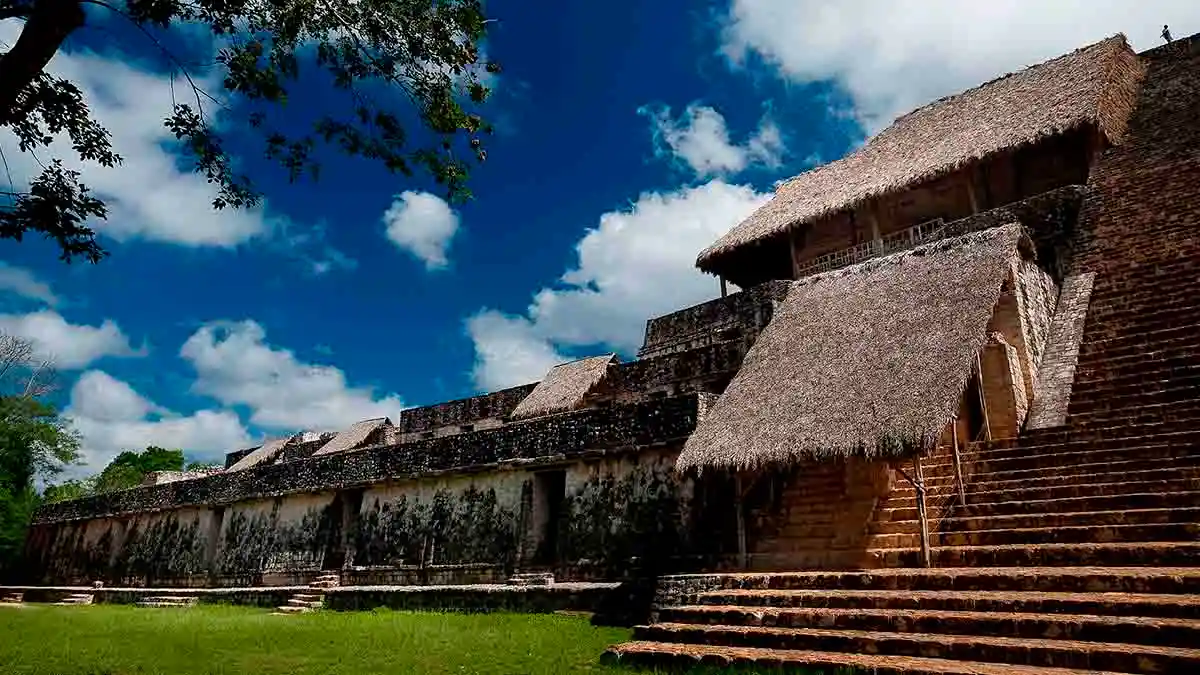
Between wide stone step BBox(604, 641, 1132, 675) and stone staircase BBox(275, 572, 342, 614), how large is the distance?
7.36 m

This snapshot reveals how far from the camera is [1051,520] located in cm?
692

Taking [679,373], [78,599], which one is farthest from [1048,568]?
[78,599]

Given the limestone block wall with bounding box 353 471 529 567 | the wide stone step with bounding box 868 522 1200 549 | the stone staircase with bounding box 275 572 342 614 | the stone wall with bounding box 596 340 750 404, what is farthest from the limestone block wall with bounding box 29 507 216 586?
the wide stone step with bounding box 868 522 1200 549

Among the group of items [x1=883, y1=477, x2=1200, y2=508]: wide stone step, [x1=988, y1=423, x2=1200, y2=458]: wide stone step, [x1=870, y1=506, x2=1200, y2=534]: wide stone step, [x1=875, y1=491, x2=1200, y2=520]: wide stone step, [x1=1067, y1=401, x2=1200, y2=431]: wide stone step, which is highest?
[x1=1067, y1=401, x2=1200, y2=431]: wide stone step

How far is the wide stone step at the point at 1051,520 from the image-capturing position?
20.6 ft

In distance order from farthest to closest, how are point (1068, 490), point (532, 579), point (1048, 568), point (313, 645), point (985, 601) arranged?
point (532, 579), point (313, 645), point (1068, 490), point (1048, 568), point (985, 601)

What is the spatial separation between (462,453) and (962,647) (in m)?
8.98

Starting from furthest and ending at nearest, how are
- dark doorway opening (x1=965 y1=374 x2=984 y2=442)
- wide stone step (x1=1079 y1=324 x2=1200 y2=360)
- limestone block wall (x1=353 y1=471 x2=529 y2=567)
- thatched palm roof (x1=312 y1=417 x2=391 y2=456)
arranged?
thatched palm roof (x1=312 y1=417 x2=391 y2=456)
limestone block wall (x1=353 y1=471 x2=529 y2=567)
dark doorway opening (x1=965 y1=374 x2=984 y2=442)
wide stone step (x1=1079 y1=324 x2=1200 y2=360)

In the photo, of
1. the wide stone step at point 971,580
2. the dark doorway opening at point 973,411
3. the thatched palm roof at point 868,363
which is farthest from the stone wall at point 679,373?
the wide stone step at point 971,580

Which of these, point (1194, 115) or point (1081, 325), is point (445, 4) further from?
point (1194, 115)

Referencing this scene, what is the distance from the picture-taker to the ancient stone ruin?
6.10m

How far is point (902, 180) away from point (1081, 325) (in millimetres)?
6093

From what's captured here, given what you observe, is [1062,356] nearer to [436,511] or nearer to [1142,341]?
[1142,341]

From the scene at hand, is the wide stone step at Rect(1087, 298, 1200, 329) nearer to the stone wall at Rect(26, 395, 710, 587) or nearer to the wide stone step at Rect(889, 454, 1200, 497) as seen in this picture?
the wide stone step at Rect(889, 454, 1200, 497)
